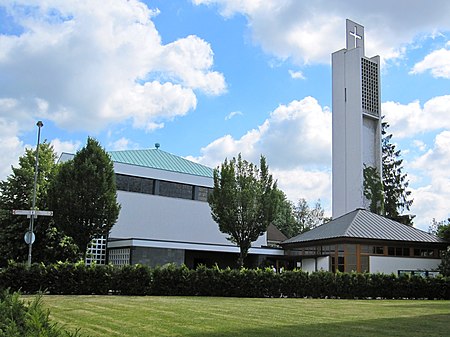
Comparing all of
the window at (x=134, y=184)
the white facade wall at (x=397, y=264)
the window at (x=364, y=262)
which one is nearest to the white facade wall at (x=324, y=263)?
the window at (x=364, y=262)

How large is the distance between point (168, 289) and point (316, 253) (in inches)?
677

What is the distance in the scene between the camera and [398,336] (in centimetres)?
1187

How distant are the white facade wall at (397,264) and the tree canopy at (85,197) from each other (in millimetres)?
17702

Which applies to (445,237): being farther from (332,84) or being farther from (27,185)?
(27,185)

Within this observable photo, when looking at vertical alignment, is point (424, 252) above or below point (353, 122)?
below

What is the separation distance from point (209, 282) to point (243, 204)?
8048mm

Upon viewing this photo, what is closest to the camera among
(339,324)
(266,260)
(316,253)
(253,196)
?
(339,324)

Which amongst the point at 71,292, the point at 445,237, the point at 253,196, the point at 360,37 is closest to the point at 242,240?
the point at 253,196

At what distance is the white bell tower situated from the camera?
56.6 m

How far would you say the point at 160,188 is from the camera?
45.8 meters

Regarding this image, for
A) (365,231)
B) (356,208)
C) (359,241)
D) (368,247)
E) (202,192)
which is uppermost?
(202,192)

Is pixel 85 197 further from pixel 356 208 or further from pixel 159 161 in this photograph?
pixel 356 208

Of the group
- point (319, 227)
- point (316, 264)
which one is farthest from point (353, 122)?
point (316, 264)

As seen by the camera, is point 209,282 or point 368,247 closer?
point 209,282
